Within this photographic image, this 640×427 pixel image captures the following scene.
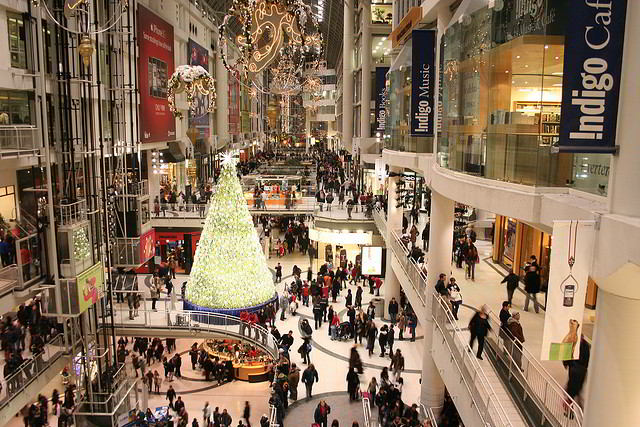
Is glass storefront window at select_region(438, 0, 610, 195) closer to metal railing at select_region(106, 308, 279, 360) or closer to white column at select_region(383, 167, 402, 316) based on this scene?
metal railing at select_region(106, 308, 279, 360)

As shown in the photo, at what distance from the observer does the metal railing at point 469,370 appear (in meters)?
7.17

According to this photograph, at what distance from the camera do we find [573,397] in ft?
22.3

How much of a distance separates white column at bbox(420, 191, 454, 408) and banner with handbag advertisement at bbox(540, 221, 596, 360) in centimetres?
768

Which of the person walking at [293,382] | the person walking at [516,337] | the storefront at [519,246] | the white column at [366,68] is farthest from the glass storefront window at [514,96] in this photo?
the white column at [366,68]

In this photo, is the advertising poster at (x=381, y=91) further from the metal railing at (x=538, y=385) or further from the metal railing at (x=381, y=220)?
the metal railing at (x=538, y=385)

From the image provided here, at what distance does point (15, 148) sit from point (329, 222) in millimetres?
16336

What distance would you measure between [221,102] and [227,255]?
106 ft

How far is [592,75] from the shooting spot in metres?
4.95

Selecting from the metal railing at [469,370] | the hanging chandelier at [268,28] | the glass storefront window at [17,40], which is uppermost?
the glass storefront window at [17,40]

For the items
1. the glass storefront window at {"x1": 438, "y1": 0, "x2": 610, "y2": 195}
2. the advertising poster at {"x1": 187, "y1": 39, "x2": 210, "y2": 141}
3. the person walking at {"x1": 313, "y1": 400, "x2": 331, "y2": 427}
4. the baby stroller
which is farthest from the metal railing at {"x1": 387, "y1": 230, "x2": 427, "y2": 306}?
the advertising poster at {"x1": 187, "y1": 39, "x2": 210, "y2": 141}

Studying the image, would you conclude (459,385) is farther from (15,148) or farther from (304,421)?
(15,148)

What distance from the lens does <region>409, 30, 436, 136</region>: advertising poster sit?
43.6 feet

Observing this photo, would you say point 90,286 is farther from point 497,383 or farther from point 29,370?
point 497,383

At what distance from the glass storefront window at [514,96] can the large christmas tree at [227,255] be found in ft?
30.3
